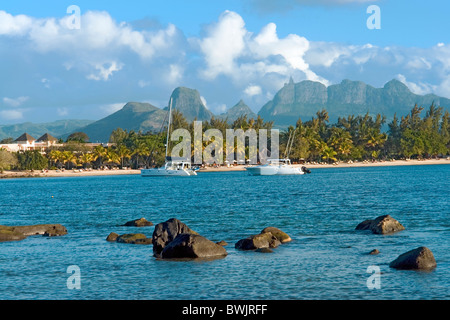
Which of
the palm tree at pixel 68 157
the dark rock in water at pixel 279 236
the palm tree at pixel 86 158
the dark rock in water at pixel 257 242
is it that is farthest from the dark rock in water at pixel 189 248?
the palm tree at pixel 86 158

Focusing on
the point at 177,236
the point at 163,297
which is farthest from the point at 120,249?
the point at 163,297

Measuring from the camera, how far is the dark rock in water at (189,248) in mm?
28594

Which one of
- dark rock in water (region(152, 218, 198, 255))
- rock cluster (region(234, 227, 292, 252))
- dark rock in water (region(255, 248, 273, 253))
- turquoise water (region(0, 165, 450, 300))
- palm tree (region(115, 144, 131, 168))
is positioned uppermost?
palm tree (region(115, 144, 131, 168))

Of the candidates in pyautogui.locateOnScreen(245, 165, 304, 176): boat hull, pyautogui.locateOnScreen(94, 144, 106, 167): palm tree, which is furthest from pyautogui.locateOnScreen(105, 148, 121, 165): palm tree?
pyautogui.locateOnScreen(245, 165, 304, 176): boat hull

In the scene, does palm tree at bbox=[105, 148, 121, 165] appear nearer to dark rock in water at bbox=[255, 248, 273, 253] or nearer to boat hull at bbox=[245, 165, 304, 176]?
boat hull at bbox=[245, 165, 304, 176]

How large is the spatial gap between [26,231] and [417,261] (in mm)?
27201

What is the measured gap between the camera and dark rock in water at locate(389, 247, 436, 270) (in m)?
25.2

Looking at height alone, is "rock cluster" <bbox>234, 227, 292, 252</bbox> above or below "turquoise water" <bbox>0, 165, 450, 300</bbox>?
above

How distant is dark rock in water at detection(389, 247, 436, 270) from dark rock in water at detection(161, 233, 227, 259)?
9167mm

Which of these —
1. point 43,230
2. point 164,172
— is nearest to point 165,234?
point 43,230

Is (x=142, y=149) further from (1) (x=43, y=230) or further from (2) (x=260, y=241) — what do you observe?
(2) (x=260, y=241)
